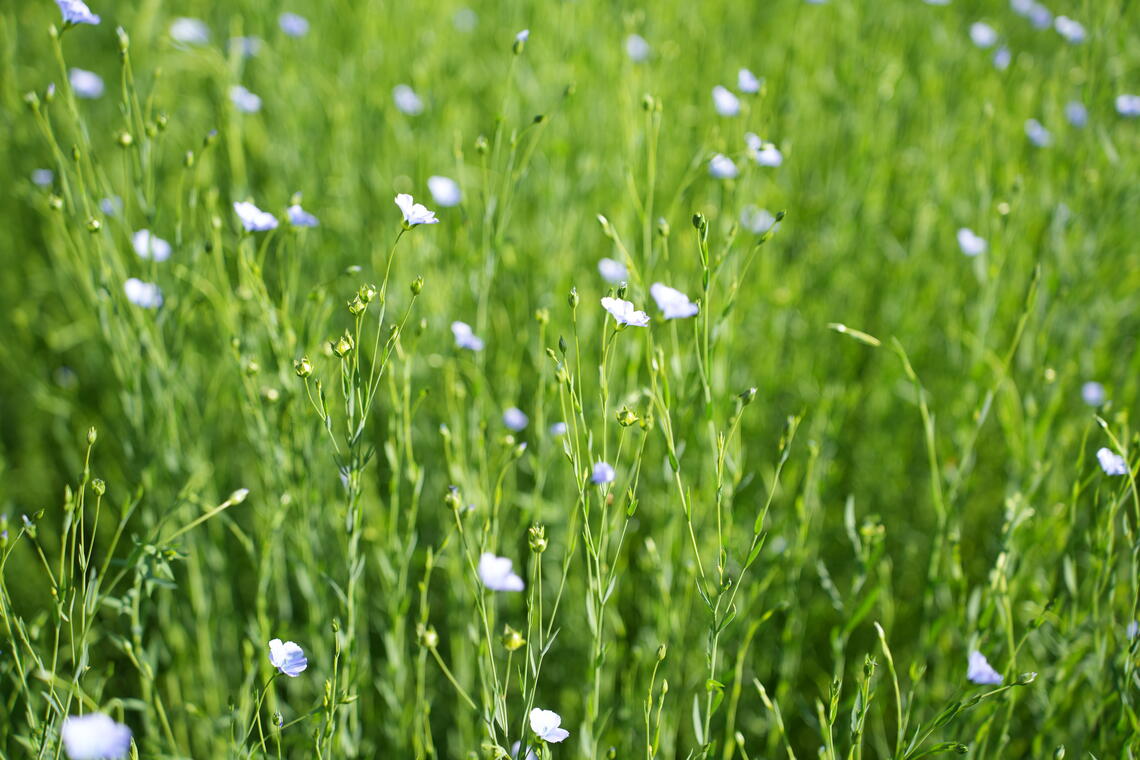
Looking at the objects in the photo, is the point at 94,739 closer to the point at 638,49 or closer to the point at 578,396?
the point at 578,396

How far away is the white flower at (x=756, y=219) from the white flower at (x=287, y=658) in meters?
1.33

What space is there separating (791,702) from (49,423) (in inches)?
88.2

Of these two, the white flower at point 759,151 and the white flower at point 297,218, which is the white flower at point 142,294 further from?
the white flower at point 759,151

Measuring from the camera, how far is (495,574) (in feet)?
4.03

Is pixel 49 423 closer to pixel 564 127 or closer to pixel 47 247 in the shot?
pixel 47 247

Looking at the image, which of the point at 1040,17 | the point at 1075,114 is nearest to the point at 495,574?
the point at 1075,114

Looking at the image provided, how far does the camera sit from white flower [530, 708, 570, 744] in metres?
1.15

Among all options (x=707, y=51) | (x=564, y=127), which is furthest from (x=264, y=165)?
(x=707, y=51)

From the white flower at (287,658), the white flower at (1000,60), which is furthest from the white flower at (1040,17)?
the white flower at (287,658)

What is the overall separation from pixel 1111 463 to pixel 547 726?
967 mm

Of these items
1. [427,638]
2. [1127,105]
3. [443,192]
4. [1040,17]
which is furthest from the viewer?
[1040,17]

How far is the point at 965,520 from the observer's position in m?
2.23

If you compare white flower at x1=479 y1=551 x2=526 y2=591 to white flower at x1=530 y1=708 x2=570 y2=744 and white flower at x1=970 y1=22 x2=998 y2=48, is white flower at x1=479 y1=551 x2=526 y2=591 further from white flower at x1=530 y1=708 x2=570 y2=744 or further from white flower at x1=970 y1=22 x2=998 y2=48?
white flower at x1=970 y1=22 x2=998 y2=48

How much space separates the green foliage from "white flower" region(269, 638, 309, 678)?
0.30 feet
